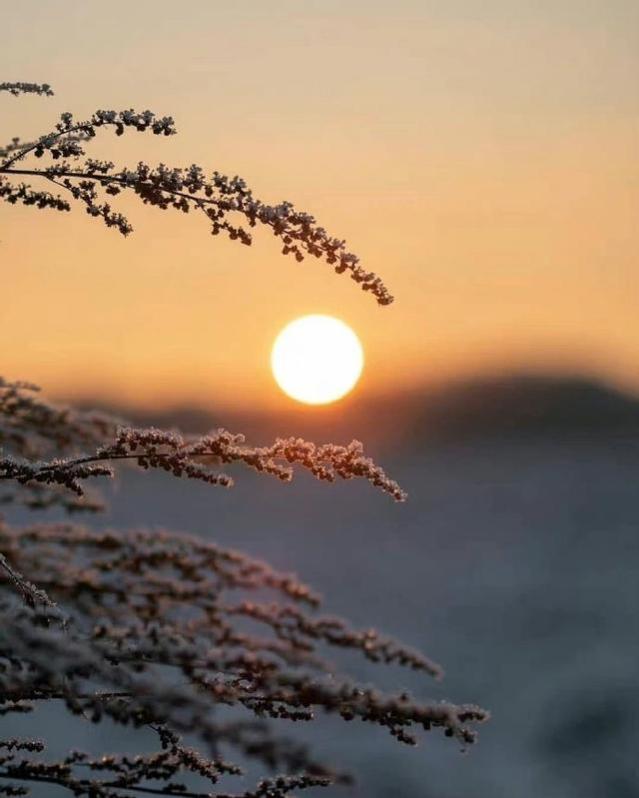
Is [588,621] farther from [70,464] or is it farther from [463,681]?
[70,464]

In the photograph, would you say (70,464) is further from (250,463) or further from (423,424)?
(423,424)

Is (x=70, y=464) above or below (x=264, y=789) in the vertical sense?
above

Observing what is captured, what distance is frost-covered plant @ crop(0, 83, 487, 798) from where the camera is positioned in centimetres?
206

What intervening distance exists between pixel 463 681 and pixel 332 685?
19.1m

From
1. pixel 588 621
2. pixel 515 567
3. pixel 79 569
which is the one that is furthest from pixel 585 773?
pixel 79 569

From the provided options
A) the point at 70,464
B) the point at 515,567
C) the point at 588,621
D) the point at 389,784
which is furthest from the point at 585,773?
the point at 70,464

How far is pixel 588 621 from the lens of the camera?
2345 cm

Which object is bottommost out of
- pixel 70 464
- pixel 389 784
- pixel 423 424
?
pixel 70 464

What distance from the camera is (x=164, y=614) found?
13.5ft

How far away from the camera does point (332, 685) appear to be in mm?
2639

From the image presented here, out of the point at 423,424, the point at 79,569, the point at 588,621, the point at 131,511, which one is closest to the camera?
the point at 79,569

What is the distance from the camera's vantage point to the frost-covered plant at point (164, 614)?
206 cm

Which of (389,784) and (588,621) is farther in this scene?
(588,621)

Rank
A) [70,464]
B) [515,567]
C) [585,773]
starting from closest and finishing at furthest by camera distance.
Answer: [70,464] → [585,773] → [515,567]
